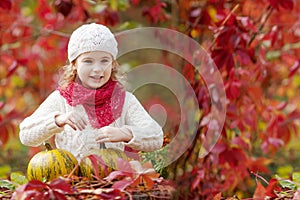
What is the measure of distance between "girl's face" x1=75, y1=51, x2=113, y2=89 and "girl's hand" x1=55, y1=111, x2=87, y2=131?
125 millimetres

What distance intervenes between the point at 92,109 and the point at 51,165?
24cm

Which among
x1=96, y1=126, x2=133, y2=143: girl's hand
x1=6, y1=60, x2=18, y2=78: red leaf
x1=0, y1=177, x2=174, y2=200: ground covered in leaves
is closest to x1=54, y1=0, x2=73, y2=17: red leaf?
x1=6, y1=60, x2=18, y2=78: red leaf

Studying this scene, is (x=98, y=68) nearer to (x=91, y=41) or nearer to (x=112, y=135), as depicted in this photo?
(x=91, y=41)

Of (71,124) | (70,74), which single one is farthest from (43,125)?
(70,74)

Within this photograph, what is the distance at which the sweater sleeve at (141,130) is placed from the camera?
1953 millimetres

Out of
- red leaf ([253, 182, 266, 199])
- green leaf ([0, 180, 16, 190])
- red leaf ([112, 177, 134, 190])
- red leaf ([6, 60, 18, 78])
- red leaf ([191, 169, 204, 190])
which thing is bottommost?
red leaf ([253, 182, 266, 199])

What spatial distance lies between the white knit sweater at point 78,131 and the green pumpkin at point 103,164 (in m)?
0.05

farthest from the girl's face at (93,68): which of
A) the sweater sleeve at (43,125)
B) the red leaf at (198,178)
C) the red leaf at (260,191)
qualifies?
the red leaf at (198,178)

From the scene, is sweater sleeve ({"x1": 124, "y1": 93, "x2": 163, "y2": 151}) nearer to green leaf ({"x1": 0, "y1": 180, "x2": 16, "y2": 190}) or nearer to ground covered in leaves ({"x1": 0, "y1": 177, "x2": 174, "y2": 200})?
ground covered in leaves ({"x1": 0, "y1": 177, "x2": 174, "y2": 200})

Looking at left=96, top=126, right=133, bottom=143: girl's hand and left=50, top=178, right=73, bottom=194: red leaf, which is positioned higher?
left=96, top=126, right=133, bottom=143: girl's hand

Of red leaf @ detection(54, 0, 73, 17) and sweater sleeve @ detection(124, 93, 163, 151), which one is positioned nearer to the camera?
sweater sleeve @ detection(124, 93, 163, 151)

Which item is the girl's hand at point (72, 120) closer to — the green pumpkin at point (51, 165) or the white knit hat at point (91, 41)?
the green pumpkin at point (51, 165)

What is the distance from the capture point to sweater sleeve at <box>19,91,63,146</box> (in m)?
1.93

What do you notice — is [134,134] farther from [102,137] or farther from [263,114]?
[263,114]
